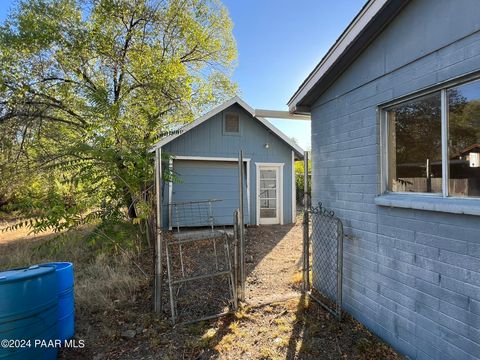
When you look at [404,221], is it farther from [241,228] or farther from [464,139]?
[241,228]

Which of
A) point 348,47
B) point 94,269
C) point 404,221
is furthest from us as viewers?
point 94,269

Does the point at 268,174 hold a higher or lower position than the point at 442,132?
lower

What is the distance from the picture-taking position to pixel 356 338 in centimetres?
325

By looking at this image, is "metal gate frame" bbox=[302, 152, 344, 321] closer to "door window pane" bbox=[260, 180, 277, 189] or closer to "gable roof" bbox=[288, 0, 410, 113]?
"gable roof" bbox=[288, 0, 410, 113]

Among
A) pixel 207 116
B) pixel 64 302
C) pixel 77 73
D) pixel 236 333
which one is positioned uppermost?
pixel 77 73

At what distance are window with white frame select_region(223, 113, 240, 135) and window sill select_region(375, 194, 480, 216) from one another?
742 cm

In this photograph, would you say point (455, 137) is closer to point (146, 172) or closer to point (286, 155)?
point (146, 172)

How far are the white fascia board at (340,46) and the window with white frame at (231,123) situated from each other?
5522 millimetres

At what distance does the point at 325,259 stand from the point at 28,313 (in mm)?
3610

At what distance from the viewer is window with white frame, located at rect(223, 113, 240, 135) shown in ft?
32.9

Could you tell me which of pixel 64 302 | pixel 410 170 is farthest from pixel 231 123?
pixel 64 302

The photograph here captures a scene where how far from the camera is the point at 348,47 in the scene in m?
3.39

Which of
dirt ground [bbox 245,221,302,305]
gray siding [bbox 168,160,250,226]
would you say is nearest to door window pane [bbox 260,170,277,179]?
gray siding [bbox 168,160,250,226]

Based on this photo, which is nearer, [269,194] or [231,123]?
[231,123]
